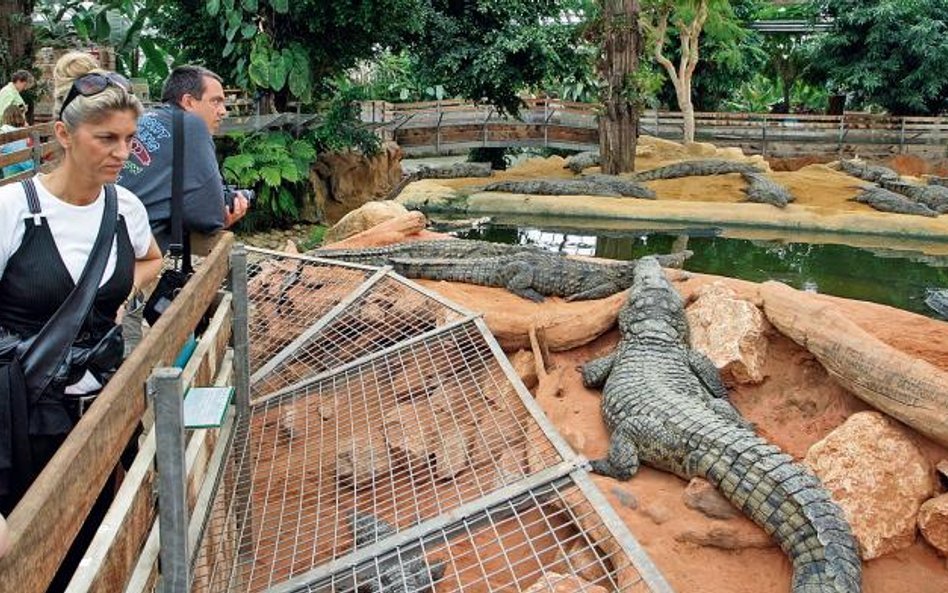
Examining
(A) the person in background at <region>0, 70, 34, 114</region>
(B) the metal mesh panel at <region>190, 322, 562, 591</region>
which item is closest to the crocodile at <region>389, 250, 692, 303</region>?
(B) the metal mesh panel at <region>190, 322, 562, 591</region>

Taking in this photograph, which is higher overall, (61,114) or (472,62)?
(472,62)

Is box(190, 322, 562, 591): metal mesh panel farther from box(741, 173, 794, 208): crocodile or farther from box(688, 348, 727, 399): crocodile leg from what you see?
box(741, 173, 794, 208): crocodile

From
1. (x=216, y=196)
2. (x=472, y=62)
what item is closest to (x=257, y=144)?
(x=472, y=62)

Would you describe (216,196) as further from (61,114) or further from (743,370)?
(743,370)

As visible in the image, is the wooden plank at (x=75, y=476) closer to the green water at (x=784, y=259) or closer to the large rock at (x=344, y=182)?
the green water at (x=784, y=259)

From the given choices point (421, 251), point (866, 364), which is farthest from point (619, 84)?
point (866, 364)

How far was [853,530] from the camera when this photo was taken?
127 inches

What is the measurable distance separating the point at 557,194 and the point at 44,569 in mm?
11326

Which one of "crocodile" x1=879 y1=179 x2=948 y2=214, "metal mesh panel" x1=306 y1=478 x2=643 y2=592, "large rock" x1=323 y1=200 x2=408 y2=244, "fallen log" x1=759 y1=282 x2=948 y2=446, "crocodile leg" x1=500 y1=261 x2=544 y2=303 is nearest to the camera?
"metal mesh panel" x1=306 y1=478 x2=643 y2=592

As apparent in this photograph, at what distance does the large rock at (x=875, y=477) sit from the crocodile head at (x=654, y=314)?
47.4 inches

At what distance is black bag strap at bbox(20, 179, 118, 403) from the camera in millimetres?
1783

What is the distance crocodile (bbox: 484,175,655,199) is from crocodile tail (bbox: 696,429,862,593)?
28.8ft

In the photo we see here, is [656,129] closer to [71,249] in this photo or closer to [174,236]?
[174,236]

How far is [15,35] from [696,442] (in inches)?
433
